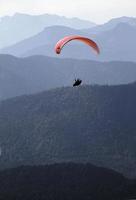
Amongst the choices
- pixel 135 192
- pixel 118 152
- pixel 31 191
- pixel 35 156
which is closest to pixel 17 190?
pixel 31 191

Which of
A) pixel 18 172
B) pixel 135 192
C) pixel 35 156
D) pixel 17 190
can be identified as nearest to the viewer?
pixel 135 192

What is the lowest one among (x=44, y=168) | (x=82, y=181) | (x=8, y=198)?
(x=8, y=198)

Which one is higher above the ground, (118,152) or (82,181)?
(118,152)

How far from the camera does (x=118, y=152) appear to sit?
19850cm

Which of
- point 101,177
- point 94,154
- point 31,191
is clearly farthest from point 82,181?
point 94,154

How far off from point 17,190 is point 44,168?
751 inches

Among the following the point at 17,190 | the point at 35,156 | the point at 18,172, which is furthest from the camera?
the point at 35,156

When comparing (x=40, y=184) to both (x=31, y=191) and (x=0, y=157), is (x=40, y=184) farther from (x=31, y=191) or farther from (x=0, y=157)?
(x=0, y=157)

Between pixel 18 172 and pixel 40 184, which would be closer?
pixel 40 184

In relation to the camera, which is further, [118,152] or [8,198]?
[118,152]

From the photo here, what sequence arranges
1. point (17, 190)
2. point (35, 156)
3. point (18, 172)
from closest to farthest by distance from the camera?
1. point (17, 190)
2. point (18, 172)
3. point (35, 156)

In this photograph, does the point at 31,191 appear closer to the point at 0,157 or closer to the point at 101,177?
the point at 101,177

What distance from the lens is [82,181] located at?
133 metres

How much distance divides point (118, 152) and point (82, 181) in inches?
2684
